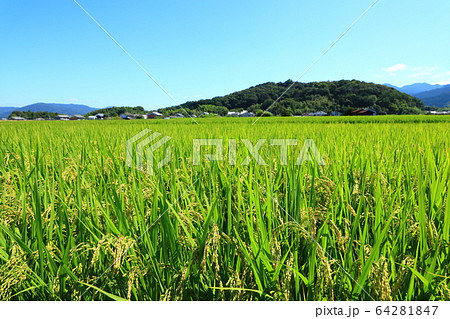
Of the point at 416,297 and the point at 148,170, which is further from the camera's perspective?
the point at 148,170

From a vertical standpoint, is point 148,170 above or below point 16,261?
above

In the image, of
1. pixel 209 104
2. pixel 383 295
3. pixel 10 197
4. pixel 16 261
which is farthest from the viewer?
pixel 209 104

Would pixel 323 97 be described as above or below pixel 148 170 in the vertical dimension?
above

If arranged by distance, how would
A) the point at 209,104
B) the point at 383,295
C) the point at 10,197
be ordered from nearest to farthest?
the point at 383,295
the point at 10,197
the point at 209,104

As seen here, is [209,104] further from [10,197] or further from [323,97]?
[323,97]

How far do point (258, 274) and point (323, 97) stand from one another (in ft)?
36.6

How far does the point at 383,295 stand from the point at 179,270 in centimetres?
66

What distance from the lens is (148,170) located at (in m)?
1.81

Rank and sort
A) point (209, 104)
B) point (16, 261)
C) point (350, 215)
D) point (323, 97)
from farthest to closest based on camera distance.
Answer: point (323, 97), point (209, 104), point (350, 215), point (16, 261)

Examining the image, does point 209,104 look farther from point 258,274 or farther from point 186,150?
point 258,274

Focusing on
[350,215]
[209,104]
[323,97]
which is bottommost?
[350,215]

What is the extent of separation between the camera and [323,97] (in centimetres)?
1077

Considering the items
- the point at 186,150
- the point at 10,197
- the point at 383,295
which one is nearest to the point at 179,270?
the point at 383,295
